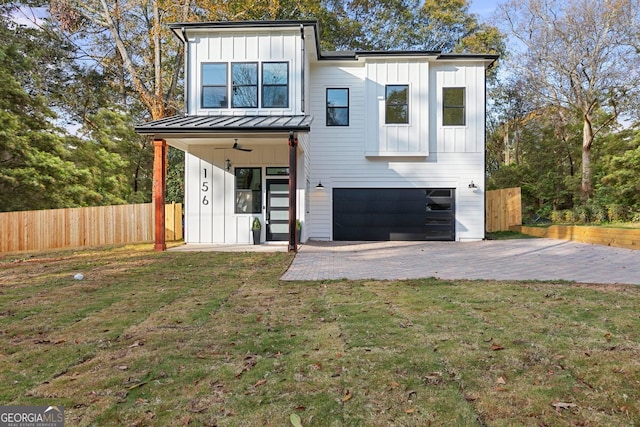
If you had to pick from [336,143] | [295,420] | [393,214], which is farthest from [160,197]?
[295,420]

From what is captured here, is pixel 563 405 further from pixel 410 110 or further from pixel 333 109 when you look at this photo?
pixel 333 109

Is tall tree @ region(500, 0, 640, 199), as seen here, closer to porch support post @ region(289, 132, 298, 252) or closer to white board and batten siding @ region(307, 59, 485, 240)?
white board and batten siding @ region(307, 59, 485, 240)

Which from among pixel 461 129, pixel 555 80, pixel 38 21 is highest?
pixel 38 21

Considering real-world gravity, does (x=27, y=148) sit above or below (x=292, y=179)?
above

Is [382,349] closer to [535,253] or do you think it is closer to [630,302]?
[630,302]

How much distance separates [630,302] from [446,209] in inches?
356

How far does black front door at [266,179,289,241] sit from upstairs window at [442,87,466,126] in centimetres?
609

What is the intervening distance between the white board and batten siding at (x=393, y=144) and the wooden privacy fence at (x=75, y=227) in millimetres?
6100

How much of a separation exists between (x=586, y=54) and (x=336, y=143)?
42.3 ft

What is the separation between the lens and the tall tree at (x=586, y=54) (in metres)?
17.0

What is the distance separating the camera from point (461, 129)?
44.1ft

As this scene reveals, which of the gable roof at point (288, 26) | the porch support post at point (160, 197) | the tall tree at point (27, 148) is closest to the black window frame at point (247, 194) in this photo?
the porch support post at point (160, 197)

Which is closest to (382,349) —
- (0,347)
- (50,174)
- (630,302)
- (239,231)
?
(0,347)

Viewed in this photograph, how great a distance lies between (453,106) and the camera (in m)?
13.5
